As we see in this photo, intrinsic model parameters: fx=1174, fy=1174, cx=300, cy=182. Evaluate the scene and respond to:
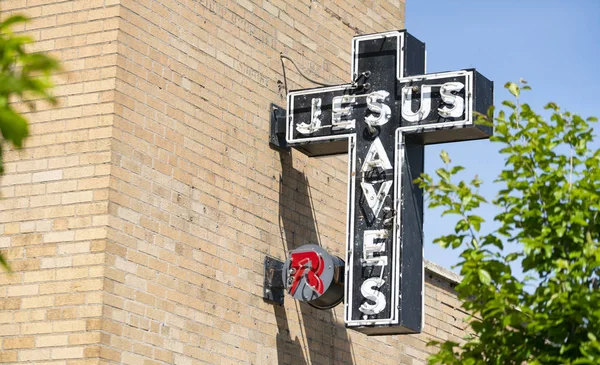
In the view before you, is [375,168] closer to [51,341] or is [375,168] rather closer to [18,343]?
[51,341]

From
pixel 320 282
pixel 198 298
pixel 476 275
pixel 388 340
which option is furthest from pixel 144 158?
pixel 388 340

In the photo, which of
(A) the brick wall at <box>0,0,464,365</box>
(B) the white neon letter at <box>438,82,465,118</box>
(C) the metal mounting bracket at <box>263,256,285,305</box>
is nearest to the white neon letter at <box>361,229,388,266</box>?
(C) the metal mounting bracket at <box>263,256,285,305</box>

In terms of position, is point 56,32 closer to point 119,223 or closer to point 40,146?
point 40,146

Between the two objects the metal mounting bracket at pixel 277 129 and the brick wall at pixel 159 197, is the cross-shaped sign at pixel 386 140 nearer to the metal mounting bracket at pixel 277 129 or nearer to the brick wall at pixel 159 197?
the metal mounting bracket at pixel 277 129

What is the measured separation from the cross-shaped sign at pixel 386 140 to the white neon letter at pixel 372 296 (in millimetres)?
11

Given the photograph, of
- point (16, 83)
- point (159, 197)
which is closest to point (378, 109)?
point (159, 197)

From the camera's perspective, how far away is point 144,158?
12.5 m

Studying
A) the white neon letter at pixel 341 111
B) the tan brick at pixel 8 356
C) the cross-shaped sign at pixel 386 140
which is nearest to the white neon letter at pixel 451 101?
the cross-shaped sign at pixel 386 140

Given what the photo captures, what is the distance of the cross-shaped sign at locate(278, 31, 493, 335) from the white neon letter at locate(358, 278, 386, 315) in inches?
0.4

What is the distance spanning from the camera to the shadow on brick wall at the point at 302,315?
567 inches

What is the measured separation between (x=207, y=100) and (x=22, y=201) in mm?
2535

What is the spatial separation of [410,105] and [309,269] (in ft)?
7.46

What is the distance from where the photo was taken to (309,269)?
1384 cm

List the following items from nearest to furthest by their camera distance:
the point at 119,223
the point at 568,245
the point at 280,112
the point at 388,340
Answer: the point at 568,245, the point at 119,223, the point at 280,112, the point at 388,340
